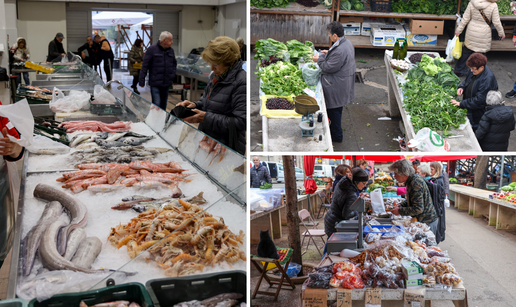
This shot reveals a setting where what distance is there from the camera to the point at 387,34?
8.39 ft

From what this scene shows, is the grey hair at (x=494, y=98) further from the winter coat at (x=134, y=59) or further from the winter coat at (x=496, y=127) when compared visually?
the winter coat at (x=134, y=59)

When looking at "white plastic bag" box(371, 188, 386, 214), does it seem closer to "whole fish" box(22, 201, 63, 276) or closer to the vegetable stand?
the vegetable stand

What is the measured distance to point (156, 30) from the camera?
623 inches

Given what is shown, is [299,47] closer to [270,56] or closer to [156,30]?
[270,56]

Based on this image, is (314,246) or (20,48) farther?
(20,48)

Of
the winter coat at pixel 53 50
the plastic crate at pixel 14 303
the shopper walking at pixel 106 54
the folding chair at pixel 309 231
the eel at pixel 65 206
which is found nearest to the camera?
the plastic crate at pixel 14 303

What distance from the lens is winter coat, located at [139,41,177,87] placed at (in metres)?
6.50

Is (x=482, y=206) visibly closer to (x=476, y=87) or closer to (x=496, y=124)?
(x=496, y=124)

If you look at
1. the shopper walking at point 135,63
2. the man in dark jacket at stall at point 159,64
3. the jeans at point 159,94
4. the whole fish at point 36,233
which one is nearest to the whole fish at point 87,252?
the whole fish at point 36,233

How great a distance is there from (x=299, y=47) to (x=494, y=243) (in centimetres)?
189

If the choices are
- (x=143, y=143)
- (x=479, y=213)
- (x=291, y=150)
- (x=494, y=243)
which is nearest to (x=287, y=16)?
(x=291, y=150)

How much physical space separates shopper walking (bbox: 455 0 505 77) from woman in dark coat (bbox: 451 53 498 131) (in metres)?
0.05

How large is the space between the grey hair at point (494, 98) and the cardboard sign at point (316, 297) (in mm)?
1518

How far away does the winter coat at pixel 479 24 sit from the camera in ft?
7.69
